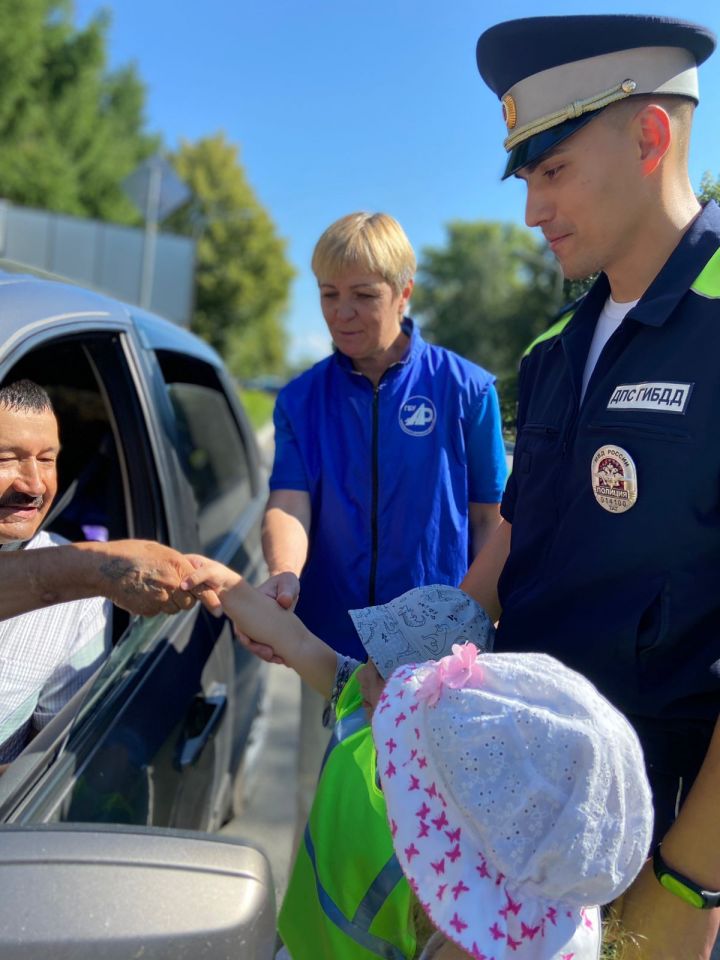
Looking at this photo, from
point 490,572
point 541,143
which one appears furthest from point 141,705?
point 541,143

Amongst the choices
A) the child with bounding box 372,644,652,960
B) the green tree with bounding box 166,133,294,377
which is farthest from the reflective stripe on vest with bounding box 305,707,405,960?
the green tree with bounding box 166,133,294,377

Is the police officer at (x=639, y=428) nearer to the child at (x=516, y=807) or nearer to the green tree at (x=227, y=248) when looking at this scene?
the child at (x=516, y=807)

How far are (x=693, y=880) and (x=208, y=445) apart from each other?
8.65 ft

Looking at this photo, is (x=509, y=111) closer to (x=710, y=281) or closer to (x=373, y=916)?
(x=710, y=281)

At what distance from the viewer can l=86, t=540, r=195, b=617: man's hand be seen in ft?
5.44

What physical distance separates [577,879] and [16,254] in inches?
865

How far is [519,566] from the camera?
1550 mm

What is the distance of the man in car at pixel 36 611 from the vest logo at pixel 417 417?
2.55 feet

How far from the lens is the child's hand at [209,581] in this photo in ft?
6.01

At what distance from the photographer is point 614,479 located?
131 cm

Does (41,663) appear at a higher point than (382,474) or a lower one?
lower

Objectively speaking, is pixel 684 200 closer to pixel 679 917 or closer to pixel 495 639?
pixel 495 639

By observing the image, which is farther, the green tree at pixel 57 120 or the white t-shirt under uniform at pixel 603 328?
the green tree at pixel 57 120

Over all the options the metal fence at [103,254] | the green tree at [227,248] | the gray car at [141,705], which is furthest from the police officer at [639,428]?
the green tree at [227,248]
